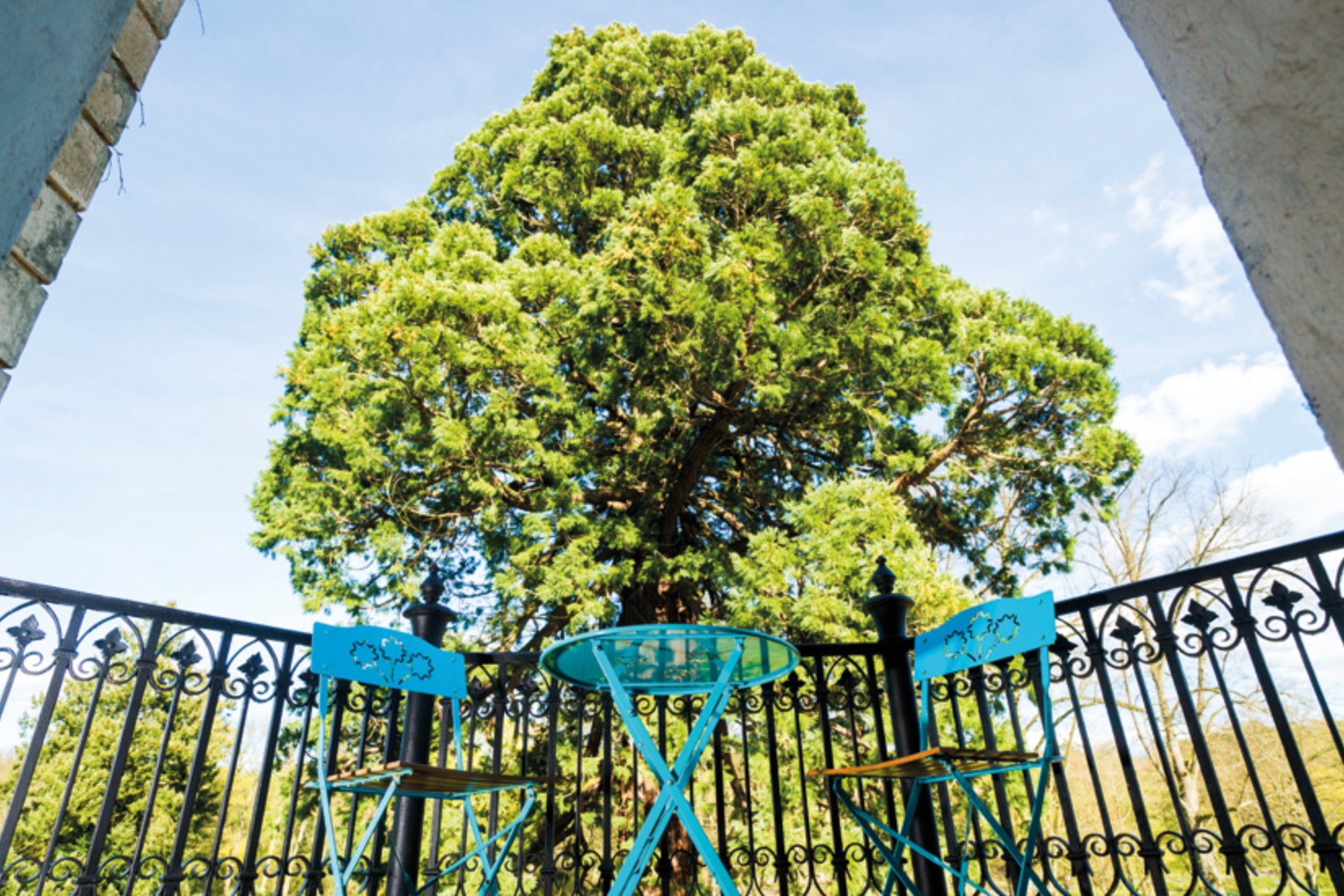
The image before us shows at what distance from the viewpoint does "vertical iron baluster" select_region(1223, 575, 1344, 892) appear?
79.5 inches

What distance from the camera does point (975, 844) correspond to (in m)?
2.81

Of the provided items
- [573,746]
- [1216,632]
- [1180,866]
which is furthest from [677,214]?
[1180,866]

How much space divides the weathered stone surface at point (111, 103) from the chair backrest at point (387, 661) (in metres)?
1.47

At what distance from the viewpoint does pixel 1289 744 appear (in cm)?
219

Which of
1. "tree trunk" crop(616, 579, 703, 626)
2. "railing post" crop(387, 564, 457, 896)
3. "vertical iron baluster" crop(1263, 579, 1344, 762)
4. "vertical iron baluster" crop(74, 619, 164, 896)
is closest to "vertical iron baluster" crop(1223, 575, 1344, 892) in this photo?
"vertical iron baluster" crop(1263, 579, 1344, 762)

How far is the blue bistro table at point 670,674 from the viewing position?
1916mm

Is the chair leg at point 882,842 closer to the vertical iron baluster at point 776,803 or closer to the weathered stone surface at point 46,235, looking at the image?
the vertical iron baluster at point 776,803

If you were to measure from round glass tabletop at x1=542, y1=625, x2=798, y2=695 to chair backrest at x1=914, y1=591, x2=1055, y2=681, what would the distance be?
23.1 inches

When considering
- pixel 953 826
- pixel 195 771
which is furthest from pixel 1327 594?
pixel 195 771

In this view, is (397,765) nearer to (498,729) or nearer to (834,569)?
(498,729)

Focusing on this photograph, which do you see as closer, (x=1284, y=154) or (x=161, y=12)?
(x=1284, y=154)

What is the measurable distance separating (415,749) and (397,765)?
0.91 m

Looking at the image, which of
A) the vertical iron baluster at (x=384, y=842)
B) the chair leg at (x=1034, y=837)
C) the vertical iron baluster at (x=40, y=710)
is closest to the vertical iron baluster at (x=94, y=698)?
the vertical iron baluster at (x=40, y=710)

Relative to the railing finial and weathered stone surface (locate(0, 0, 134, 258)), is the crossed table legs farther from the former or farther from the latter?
weathered stone surface (locate(0, 0, 134, 258))
